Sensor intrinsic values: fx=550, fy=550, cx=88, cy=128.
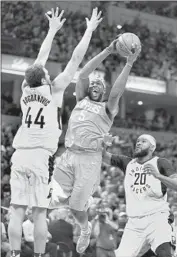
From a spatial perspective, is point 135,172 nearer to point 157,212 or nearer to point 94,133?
point 157,212

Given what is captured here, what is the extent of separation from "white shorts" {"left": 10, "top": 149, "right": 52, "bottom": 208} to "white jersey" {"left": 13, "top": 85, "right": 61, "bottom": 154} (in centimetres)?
9

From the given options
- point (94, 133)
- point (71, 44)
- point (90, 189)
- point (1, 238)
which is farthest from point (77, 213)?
point (71, 44)

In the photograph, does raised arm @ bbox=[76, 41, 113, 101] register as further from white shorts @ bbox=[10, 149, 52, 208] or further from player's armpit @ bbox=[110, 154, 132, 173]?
white shorts @ bbox=[10, 149, 52, 208]

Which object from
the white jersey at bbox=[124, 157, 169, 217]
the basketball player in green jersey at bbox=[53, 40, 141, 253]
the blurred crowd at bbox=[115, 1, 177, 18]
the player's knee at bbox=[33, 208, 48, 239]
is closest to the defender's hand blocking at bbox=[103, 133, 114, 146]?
the basketball player in green jersey at bbox=[53, 40, 141, 253]

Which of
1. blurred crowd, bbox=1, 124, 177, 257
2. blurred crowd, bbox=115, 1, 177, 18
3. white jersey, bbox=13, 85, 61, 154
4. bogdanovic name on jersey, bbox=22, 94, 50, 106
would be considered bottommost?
blurred crowd, bbox=1, 124, 177, 257

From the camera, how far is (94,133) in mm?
6734

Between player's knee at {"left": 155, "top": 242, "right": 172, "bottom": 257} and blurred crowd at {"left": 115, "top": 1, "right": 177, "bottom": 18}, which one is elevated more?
blurred crowd at {"left": 115, "top": 1, "right": 177, "bottom": 18}

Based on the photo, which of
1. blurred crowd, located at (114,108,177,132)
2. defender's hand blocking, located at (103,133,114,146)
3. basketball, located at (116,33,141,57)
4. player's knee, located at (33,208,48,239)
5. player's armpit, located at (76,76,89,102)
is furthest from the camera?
blurred crowd, located at (114,108,177,132)

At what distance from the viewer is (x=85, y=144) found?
22.1 ft

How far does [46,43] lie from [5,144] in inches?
398

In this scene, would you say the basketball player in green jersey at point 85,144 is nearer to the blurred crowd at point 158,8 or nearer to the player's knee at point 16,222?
the player's knee at point 16,222

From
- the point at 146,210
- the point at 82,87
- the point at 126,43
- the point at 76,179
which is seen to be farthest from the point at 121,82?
the point at 146,210

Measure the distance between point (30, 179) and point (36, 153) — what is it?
290 millimetres

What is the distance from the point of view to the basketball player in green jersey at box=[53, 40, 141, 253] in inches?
264
